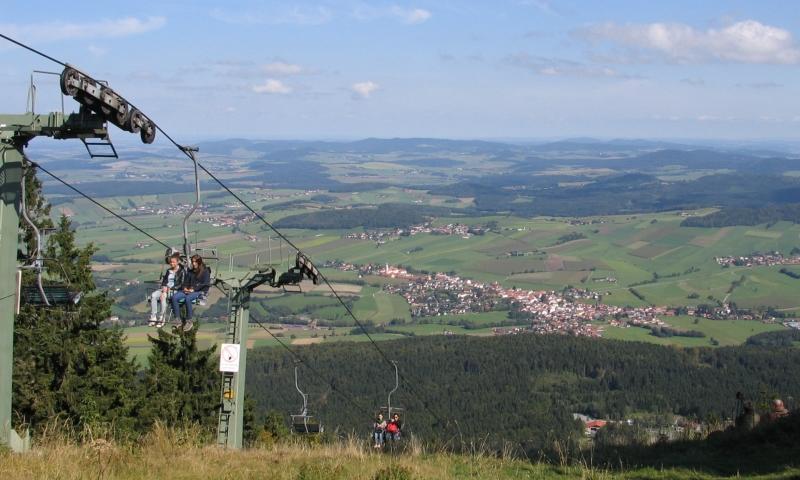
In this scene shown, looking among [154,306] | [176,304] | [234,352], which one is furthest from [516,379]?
[154,306]

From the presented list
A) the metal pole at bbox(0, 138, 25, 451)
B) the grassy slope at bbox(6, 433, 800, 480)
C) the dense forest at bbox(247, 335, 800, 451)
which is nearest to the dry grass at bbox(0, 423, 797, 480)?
the grassy slope at bbox(6, 433, 800, 480)

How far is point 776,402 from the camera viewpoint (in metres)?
10.6

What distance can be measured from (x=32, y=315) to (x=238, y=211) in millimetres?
109486

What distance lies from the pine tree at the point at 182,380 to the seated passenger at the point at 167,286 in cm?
796

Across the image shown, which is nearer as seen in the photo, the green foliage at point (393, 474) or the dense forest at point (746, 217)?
the green foliage at point (393, 474)

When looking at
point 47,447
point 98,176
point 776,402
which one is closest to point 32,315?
point 47,447

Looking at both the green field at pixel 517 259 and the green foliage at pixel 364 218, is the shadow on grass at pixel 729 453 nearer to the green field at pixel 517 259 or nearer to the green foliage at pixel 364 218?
the green field at pixel 517 259

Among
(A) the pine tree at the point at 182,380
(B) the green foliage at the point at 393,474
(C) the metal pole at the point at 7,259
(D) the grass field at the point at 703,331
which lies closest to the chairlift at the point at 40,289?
(C) the metal pole at the point at 7,259

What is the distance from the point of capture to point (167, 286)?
11.8 m

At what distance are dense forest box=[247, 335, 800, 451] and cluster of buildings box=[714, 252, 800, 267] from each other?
130 feet

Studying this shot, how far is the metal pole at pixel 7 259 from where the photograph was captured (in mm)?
9570

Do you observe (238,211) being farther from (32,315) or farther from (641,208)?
(32,315)

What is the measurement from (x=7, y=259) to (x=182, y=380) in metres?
12.6

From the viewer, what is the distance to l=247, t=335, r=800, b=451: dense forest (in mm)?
40250
